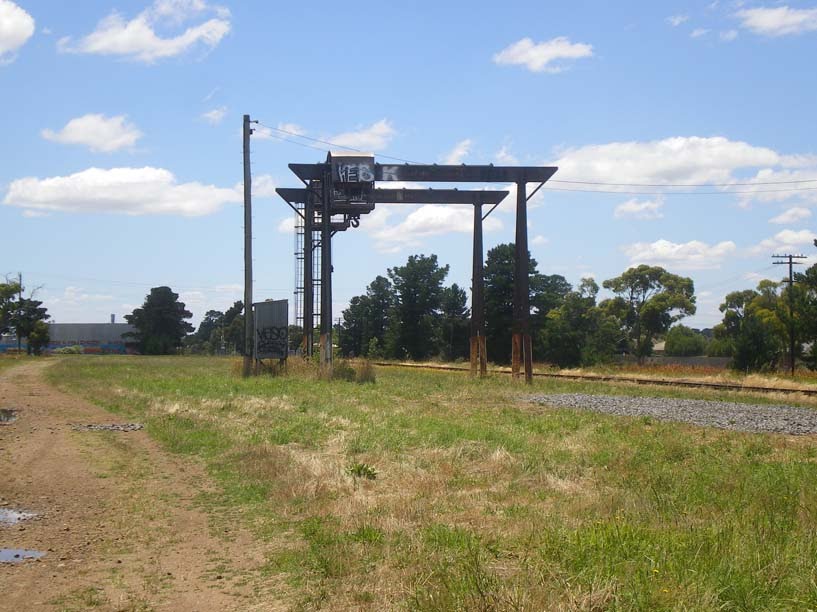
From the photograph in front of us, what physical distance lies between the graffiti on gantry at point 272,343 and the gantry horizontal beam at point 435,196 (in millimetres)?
6500

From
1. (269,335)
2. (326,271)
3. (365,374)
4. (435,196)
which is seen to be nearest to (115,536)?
(365,374)

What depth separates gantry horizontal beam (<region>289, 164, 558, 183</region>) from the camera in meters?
30.0

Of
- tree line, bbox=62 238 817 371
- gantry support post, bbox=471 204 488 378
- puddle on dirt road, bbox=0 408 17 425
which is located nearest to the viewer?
puddle on dirt road, bbox=0 408 17 425

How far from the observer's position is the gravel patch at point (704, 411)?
1500 centimetres

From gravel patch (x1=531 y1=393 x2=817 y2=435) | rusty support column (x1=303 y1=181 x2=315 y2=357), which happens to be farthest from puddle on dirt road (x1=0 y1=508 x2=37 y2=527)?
rusty support column (x1=303 y1=181 x2=315 y2=357)

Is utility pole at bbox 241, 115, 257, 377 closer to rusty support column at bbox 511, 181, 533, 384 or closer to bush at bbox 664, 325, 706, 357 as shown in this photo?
rusty support column at bbox 511, 181, 533, 384

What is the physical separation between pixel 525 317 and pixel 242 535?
22.4 meters

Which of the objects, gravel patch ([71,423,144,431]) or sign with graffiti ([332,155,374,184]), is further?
sign with graffiti ([332,155,374,184])

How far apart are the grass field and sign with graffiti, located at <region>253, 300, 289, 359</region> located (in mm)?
15478

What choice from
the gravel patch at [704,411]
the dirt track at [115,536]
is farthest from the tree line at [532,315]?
the dirt track at [115,536]

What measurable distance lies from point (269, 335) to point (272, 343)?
1.11 feet

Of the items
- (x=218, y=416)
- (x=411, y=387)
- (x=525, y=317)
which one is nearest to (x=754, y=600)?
(x=218, y=416)

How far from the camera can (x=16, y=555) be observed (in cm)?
714

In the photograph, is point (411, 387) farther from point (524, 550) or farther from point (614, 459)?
point (524, 550)
